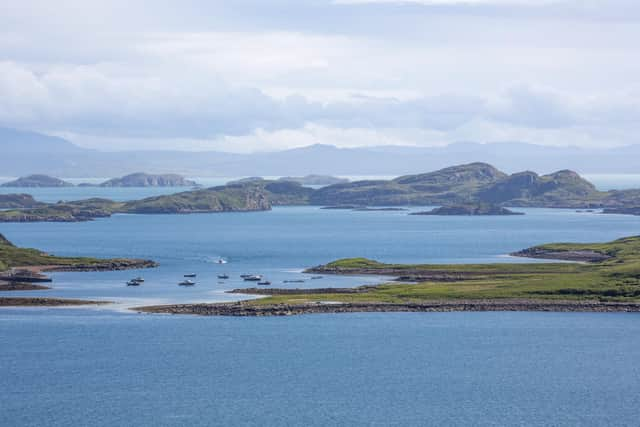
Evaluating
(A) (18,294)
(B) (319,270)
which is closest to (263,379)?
(A) (18,294)

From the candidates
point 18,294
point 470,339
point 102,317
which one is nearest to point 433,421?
point 470,339

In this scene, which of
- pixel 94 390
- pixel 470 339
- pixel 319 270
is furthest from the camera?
pixel 319 270

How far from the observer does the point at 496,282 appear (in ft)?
472

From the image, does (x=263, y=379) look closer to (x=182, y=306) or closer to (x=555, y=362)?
(x=555, y=362)

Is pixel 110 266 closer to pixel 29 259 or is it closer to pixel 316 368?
pixel 29 259

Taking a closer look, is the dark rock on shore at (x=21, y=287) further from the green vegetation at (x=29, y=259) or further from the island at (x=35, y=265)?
the green vegetation at (x=29, y=259)

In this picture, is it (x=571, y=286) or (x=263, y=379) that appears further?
(x=571, y=286)

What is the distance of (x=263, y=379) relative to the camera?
3371 inches

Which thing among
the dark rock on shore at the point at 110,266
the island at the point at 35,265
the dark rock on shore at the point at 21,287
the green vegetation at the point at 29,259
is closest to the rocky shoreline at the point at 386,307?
the dark rock on shore at the point at 21,287

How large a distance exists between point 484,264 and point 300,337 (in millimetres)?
71015

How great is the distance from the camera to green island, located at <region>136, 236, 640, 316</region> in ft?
397

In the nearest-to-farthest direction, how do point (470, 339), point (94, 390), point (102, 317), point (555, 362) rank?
point (94, 390), point (555, 362), point (470, 339), point (102, 317)

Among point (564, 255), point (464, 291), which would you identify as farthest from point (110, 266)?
point (564, 255)

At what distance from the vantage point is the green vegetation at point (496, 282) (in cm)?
12775
